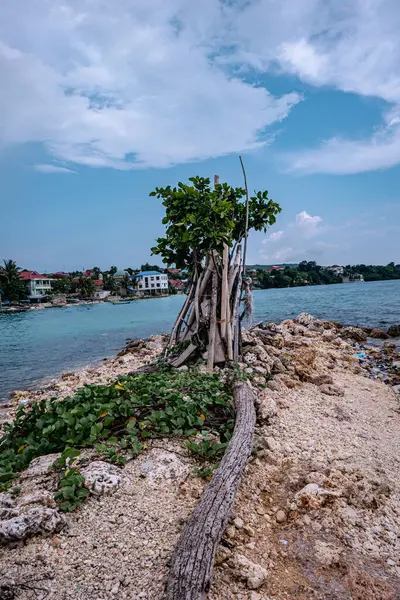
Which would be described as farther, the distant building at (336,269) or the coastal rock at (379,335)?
the distant building at (336,269)

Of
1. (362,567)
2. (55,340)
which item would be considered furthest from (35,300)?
(362,567)

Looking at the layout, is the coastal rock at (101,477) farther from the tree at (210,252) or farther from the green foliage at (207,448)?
the tree at (210,252)

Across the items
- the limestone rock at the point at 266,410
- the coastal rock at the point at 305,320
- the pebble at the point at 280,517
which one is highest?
the limestone rock at the point at 266,410

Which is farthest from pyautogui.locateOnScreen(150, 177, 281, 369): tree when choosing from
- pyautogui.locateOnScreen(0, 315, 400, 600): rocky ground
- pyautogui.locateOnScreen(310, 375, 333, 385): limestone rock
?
pyautogui.locateOnScreen(0, 315, 400, 600): rocky ground

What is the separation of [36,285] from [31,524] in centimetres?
8422

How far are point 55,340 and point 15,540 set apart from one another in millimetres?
19454

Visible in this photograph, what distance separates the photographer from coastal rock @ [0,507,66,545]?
101 inches

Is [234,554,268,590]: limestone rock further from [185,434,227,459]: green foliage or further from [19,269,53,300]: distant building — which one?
[19,269,53,300]: distant building

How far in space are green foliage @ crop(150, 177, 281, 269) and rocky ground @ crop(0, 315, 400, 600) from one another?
3513 mm

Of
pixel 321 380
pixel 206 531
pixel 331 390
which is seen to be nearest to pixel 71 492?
pixel 206 531

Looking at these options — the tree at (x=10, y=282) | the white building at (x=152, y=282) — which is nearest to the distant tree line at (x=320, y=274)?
the white building at (x=152, y=282)

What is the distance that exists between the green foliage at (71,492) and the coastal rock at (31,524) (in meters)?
0.13

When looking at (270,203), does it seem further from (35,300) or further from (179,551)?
(35,300)

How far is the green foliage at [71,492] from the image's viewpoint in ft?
9.47
